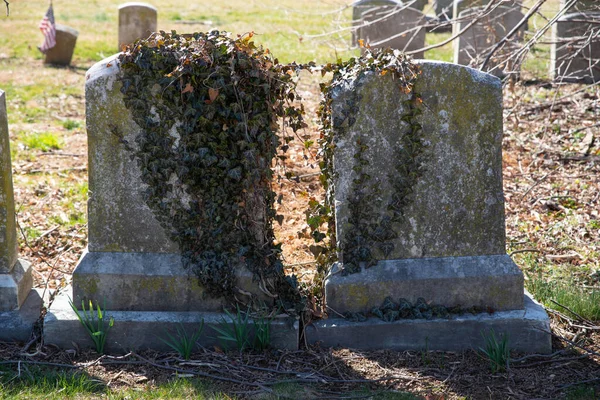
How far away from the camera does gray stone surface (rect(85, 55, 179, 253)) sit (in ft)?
12.9

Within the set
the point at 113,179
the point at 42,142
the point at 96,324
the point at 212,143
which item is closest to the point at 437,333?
the point at 212,143

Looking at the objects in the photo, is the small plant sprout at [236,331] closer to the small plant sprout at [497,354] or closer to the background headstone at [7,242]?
the background headstone at [7,242]

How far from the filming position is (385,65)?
3.93 meters

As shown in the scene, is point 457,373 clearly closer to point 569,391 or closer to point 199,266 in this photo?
point 569,391

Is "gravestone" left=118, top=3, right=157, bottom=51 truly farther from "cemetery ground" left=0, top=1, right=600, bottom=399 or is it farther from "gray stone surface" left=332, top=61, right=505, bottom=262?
"gray stone surface" left=332, top=61, right=505, bottom=262

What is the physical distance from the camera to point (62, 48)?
43.7ft

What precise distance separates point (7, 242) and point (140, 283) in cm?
83

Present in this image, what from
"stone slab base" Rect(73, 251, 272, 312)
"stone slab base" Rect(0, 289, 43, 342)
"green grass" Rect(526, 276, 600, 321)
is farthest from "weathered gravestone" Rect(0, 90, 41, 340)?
"green grass" Rect(526, 276, 600, 321)

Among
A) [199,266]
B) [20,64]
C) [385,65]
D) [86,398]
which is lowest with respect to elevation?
[86,398]

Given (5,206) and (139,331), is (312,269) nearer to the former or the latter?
(139,331)

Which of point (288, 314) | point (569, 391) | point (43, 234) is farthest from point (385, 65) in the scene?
point (43, 234)

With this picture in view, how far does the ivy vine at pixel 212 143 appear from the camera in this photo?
3877mm

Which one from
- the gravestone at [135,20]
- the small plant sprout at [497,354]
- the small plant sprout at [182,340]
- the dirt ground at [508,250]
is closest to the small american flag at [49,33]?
the gravestone at [135,20]

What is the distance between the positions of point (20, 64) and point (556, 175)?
10153 millimetres
